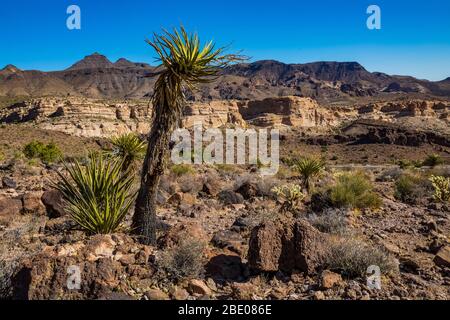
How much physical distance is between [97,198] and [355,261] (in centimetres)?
395

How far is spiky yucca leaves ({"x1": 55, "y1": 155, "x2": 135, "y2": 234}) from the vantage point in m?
5.43

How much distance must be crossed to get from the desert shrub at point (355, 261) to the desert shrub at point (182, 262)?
5.50 feet

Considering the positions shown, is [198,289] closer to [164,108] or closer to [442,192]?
[164,108]

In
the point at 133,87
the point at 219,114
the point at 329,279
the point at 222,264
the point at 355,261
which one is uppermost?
the point at 133,87

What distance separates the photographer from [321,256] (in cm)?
473

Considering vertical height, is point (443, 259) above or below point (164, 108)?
below

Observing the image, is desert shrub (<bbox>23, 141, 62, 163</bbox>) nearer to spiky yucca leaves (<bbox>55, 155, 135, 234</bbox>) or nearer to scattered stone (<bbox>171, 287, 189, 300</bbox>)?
spiky yucca leaves (<bbox>55, 155, 135, 234</bbox>)

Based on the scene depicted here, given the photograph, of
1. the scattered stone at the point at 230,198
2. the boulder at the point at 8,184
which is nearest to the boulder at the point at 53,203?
the boulder at the point at 8,184

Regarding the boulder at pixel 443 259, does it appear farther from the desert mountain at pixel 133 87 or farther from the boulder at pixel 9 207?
the desert mountain at pixel 133 87

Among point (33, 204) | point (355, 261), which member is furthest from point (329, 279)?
point (33, 204)

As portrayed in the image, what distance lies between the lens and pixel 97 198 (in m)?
5.85

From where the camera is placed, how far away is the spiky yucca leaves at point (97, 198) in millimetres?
5434

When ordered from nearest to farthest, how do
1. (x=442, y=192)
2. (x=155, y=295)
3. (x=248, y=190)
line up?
1. (x=155, y=295)
2. (x=442, y=192)
3. (x=248, y=190)
